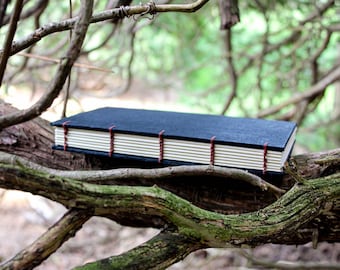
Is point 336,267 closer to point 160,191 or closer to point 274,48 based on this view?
point 160,191

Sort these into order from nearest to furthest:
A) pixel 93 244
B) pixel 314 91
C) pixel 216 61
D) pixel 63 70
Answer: pixel 63 70 → pixel 314 91 → pixel 93 244 → pixel 216 61

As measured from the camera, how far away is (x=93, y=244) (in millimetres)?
2598

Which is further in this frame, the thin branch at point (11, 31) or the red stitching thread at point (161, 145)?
the red stitching thread at point (161, 145)

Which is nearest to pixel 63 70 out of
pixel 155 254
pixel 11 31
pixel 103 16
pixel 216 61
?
pixel 11 31

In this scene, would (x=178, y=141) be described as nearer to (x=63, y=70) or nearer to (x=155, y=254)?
(x=155, y=254)

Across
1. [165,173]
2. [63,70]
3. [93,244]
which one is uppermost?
[63,70]

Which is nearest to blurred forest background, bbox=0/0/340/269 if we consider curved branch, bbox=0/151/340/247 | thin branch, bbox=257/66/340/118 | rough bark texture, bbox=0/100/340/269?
thin branch, bbox=257/66/340/118

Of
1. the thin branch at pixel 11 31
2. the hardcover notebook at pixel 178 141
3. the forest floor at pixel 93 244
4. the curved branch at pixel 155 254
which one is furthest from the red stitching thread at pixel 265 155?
the forest floor at pixel 93 244

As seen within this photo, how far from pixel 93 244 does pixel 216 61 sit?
131 cm

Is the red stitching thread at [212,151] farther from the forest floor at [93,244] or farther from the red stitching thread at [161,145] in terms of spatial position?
the forest floor at [93,244]

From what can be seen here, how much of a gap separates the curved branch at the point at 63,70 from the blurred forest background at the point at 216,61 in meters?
0.20

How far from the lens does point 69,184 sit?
0.68m

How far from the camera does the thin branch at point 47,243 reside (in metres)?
0.76

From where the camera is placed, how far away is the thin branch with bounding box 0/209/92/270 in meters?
0.76
